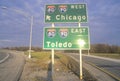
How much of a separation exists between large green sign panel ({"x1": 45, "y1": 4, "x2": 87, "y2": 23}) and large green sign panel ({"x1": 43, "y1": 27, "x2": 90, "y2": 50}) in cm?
60

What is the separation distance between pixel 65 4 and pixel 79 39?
2.52 m

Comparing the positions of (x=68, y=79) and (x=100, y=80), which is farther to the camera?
(x=68, y=79)

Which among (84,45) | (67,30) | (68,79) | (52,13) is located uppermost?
Answer: (52,13)

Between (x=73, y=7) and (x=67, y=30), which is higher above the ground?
(x=73, y=7)

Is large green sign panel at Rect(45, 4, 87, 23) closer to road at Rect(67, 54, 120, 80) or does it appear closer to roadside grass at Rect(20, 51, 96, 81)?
roadside grass at Rect(20, 51, 96, 81)

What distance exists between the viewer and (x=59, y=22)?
16.6 meters

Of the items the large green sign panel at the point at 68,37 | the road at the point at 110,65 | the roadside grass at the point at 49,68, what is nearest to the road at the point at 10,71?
the roadside grass at the point at 49,68

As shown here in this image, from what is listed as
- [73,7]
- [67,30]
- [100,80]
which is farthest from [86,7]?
[100,80]

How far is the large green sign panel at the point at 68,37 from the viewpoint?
650 inches

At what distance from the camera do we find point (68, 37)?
1662 cm

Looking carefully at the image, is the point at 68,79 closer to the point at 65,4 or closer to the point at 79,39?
the point at 79,39

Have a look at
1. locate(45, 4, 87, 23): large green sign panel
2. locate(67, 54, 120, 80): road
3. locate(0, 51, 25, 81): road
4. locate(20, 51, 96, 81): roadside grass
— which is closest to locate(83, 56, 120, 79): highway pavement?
locate(67, 54, 120, 80): road

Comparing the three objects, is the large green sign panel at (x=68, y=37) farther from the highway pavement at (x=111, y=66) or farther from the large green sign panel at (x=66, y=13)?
the highway pavement at (x=111, y=66)

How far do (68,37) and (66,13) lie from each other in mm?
1607
